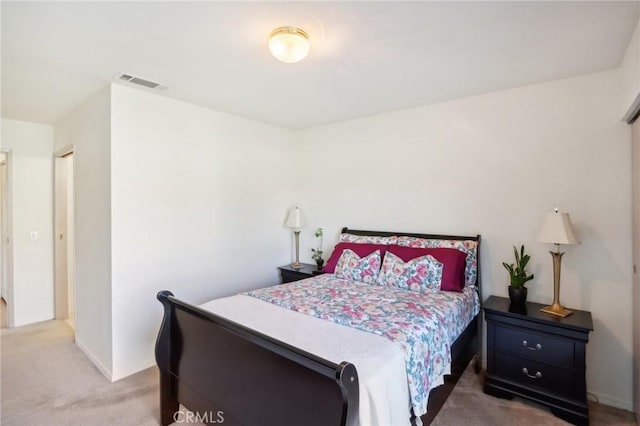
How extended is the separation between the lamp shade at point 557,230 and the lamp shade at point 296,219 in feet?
8.42

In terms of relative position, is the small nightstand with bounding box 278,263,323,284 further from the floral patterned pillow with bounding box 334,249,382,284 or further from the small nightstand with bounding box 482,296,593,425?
the small nightstand with bounding box 482,296,593,425

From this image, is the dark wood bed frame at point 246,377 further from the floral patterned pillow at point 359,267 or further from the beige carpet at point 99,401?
the floral patterned pillow at point 359,267

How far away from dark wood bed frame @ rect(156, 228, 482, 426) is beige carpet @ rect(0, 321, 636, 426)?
240mm

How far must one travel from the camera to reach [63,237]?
4113mm

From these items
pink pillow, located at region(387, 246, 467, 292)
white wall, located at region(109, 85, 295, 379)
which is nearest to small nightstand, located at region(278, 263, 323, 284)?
white wall, located at region(109, 85, 295, 379)

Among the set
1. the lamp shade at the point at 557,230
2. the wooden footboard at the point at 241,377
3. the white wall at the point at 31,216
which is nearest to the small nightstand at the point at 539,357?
the lamp shade at the point at 557,230

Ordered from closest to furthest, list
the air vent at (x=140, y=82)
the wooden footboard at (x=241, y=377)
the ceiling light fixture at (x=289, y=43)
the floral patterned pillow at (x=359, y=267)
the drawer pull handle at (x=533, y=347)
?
the wooden footboard at (x=241, y=377) → the ceiling light fixture at (x=289, y=43) → the drawer pull handle at (x=533, y=347) → the air vent at (x=140, y=82) → the floral patterned pillow at (x=359, y=267)

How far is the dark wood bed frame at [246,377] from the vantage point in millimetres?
1310

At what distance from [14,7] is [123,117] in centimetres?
111

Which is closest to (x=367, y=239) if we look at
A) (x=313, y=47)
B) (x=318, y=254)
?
(x=318, y=254)

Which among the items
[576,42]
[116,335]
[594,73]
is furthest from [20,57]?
[594,73]

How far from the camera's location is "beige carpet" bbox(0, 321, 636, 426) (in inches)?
86.4

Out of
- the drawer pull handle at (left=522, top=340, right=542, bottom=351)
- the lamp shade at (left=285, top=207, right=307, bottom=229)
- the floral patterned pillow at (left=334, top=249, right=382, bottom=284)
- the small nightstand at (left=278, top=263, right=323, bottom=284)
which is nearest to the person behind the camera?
the drawer pull handle at (left=522, top=340, right=542, bottom=351)

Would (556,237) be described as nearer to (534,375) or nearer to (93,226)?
(534,375)
